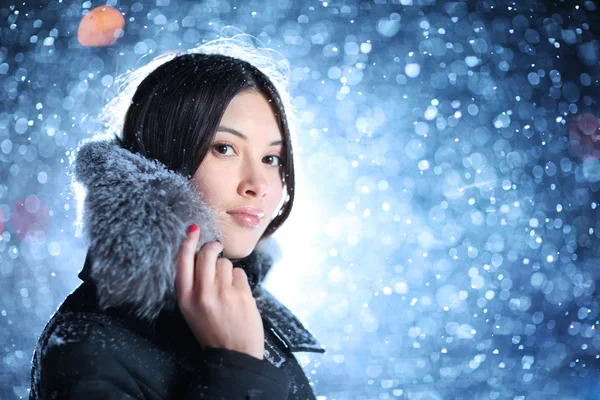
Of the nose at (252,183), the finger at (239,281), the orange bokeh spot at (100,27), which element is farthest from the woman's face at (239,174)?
the orange bokeh spot at (100,27)

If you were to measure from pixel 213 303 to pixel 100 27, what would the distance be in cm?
207

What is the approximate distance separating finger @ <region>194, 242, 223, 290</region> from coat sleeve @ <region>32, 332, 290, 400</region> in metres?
0.08

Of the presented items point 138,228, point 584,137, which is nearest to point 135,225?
point 138,228

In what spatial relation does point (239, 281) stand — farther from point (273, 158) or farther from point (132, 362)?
point (273, 158)

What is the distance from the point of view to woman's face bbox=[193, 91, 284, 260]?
2.97 feet

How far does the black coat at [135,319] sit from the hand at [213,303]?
0.05 feet

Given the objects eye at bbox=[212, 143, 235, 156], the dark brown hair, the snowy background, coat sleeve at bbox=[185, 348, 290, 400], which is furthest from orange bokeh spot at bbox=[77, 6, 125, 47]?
coat sleeve at bbox=[185, 348, 290, 400]

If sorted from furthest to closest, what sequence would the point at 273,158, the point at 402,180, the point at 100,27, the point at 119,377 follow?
the point at 402,180
the point at 100,27
the point at 273,158
the point at 119,377

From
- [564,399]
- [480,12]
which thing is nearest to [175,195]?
[480,12]

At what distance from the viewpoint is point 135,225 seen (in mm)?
729

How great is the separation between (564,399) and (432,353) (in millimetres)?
688

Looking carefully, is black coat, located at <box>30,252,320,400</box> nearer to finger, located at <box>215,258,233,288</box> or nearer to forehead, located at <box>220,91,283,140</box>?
finger, located at <box>215,258,233,288</box>

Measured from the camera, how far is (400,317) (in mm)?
2682

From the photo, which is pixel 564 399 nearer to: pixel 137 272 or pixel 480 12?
pixel 480 12
